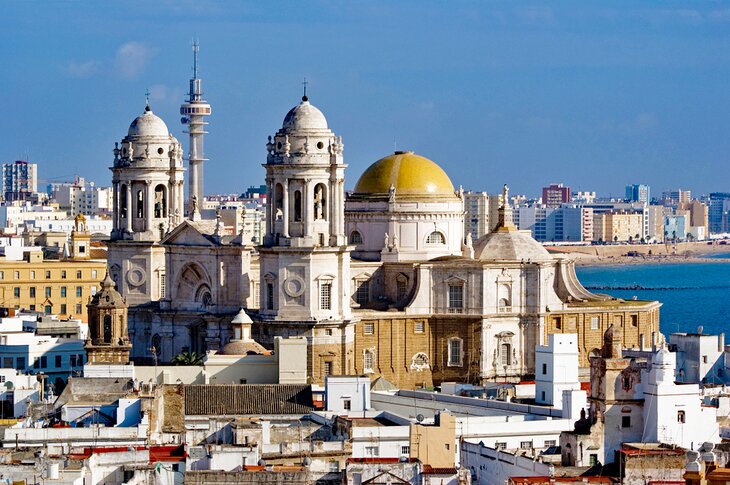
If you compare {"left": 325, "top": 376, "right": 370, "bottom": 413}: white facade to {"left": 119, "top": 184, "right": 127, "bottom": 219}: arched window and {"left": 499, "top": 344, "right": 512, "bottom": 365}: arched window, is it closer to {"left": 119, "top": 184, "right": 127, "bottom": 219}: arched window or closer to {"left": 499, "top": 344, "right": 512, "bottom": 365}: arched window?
{"left": 499, "top": 344, "right": 512, "bottom": 365}: arched window

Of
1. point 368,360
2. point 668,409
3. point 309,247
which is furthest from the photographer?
point 368,360

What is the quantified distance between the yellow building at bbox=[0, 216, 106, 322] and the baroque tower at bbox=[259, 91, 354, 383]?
1289 inches

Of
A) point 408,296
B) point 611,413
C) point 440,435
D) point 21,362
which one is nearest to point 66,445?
point 440,435

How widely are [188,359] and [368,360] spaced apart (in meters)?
6.52

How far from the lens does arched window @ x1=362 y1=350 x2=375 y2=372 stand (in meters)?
87.2

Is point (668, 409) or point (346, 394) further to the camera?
point (346, 394)

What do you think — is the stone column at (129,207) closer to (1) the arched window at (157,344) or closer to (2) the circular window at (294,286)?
(1) the arched window at (157,344)

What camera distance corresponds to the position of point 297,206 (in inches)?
3371

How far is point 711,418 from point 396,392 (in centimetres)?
1882

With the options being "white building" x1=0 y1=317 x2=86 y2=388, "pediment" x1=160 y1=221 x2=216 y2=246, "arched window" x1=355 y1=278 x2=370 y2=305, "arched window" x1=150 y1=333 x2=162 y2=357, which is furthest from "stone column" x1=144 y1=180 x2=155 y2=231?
"white building" x1=0 y1=317 x2=86 y2=388

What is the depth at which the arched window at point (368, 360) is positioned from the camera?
87250 mm

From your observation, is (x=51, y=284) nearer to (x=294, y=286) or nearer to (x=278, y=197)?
(x=278, y=197)

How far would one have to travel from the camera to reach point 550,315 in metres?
89.9

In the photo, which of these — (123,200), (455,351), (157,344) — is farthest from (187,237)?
(455,351)
